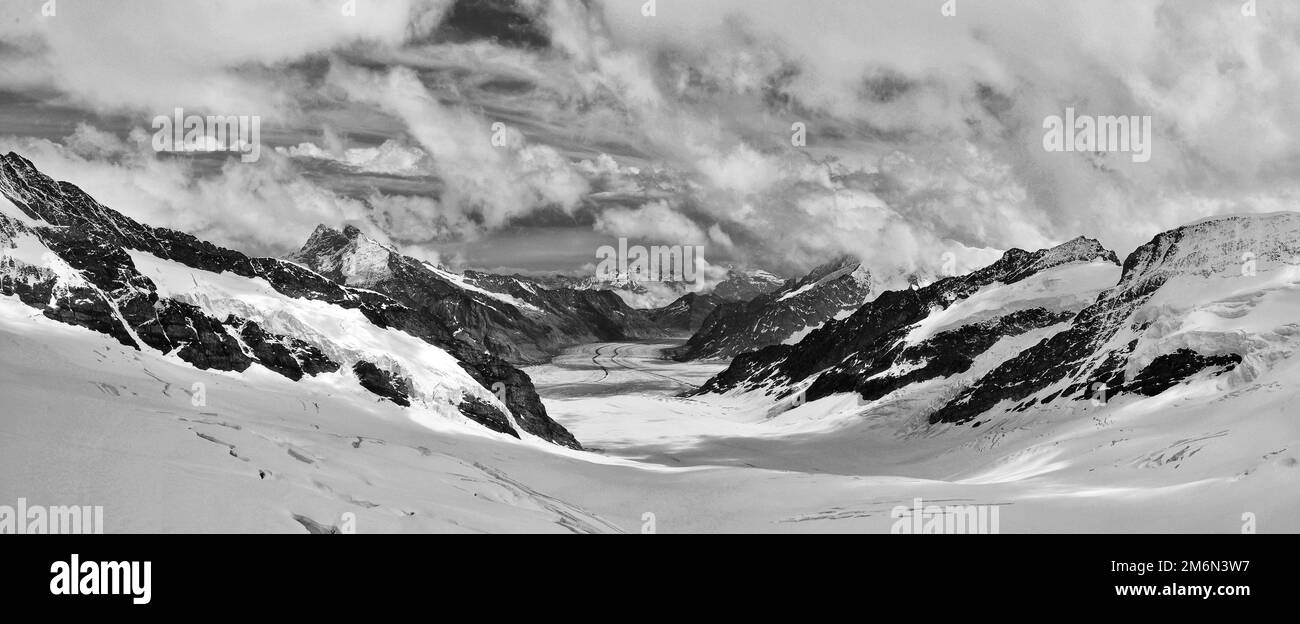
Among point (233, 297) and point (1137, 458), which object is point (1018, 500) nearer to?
point (1137, 458)

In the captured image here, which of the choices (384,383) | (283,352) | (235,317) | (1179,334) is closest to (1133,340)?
(1179,334)

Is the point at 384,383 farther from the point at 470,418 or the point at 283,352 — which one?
the point at 283,352

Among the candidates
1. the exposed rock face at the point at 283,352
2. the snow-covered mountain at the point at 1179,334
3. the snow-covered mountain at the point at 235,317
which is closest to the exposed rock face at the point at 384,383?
the snow-covered mountain at the point at 235,317

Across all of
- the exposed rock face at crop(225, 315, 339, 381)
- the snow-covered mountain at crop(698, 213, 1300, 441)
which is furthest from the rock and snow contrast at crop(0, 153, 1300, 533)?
the snow-covered mountain at crop(698, 213, 1300, 441)

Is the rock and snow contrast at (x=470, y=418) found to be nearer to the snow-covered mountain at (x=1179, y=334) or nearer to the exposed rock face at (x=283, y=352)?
the exposed rock face at (x=283, y=352)

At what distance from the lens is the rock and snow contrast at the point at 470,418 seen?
32156 mm

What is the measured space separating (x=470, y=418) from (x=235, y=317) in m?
32.3

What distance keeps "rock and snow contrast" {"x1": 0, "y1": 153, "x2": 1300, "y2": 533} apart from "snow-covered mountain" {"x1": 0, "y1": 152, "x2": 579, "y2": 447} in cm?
46

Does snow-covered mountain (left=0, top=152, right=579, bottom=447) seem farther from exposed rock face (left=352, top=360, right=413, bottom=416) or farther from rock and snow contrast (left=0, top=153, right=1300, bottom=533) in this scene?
rock and snow contrast (left=0, top=153, right=1300, bottom=533)

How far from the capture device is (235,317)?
12175cm

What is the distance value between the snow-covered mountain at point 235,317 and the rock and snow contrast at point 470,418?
46 cm

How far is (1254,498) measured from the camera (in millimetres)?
51938

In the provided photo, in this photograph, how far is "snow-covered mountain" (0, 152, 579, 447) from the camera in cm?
10300
